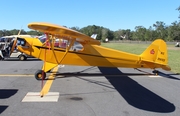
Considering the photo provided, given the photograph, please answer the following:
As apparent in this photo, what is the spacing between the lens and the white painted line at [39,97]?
6.01 metres

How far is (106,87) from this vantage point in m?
7.86

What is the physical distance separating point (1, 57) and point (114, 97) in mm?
13667

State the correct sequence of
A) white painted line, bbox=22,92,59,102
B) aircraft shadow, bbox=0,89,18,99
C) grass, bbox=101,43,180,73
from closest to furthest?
white painted line, bbox=22,92,59,102 → aircraft shadow, bbox=0,89,18,99 → grass, bbox=101,43,180,73

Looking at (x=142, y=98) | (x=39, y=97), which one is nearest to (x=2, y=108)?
(x=39, y=97)

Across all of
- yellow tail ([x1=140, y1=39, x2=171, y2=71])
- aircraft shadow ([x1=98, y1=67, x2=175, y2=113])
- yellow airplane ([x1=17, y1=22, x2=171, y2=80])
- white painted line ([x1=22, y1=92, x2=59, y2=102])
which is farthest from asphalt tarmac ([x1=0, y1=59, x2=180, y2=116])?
yellow tail ([x1=140, y1=39, x2=171, y2=71])

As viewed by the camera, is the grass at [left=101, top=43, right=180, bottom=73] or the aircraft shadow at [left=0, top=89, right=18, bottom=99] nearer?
the aircraft shadow at [left=0, top=89, right=18, bottom=99]

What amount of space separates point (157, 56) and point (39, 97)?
21.0 ft

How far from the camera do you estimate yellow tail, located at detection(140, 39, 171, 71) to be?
9953mm

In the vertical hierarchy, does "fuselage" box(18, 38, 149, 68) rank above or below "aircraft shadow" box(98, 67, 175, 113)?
above

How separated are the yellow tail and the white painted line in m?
5.40

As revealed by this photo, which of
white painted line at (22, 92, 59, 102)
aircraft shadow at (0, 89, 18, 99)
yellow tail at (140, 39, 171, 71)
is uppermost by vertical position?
yellow tail at (140, 39, 171, 71)

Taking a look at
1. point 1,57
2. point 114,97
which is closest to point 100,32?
point 1,57

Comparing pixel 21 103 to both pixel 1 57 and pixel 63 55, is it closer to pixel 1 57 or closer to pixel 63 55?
pixel 63 55

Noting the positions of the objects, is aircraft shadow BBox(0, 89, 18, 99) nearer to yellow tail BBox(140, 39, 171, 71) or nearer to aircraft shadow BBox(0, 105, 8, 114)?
aircraft shadow BBox(0, 105, 8, 114)
